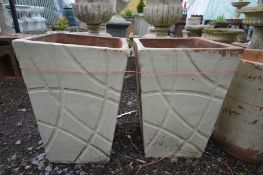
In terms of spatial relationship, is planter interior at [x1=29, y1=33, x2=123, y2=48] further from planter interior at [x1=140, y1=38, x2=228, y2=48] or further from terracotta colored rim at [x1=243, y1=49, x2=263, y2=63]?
terracotta colored rim at [x1=243, y1=49, x2=263, y2=63]

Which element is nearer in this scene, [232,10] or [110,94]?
[110,94]

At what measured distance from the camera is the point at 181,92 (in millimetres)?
1477

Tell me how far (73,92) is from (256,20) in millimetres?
2931

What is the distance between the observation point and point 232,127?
1.72 metres

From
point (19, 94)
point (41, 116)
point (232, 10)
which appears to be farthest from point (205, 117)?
point (232, 10)

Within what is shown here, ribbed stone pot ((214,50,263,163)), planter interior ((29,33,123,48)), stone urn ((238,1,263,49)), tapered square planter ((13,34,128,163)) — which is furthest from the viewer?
stone urn ((238,1,263,49))

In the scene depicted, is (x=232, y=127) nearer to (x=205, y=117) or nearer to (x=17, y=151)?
(x=205, y=117)

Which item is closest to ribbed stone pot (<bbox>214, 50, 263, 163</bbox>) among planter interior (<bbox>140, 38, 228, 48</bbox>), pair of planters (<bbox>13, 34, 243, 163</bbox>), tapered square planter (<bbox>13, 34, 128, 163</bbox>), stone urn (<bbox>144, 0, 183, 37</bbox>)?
pair of planters (<bbox>13, 34, 243, 163</bbox>)

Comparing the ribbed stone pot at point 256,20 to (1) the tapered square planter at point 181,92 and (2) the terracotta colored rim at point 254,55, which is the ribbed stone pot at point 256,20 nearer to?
(2) the terracotta colored rim at point 254,55

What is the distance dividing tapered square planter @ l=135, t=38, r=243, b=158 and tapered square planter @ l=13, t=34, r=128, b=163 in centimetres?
23

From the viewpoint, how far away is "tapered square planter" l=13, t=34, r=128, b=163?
50.5 inches

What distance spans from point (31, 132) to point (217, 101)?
181 centimetres

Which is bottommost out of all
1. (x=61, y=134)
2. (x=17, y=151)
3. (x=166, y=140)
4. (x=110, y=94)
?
(x=17, y=151)

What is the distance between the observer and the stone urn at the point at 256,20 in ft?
9.21
